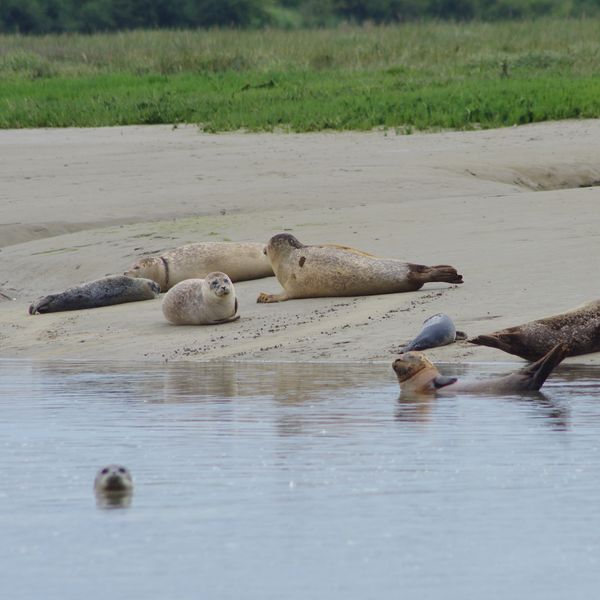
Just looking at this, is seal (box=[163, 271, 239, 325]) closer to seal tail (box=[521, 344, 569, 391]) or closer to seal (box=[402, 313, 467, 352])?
seal (box=[402, 313, 467, 352])

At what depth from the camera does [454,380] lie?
812 cm

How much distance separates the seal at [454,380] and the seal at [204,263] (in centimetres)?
402

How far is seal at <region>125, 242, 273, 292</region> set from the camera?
12.0 metres

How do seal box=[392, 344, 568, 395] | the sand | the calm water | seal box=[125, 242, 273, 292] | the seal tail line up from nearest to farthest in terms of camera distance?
the calm water
the seal tail
seal box=[392, 344, 568, 395]
the sand
seal box=[125, 242, 273, 292]

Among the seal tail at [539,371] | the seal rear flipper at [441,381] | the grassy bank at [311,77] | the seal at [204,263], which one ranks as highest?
the seal tail at [539,371]

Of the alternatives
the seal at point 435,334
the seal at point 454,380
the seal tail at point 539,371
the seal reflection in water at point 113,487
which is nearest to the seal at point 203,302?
the seal at point 435,334

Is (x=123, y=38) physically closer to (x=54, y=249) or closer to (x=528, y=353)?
(x=54, y=249)

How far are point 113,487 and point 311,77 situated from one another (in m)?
20.9

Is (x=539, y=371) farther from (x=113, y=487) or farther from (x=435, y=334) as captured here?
(x=113, y=487)

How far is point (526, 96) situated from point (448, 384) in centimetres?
1394

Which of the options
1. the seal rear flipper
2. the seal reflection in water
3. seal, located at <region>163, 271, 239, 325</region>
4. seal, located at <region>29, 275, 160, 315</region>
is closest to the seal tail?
the seal rear flipper

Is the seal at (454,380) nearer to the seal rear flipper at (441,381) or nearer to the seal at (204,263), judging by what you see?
the seal rear flipper at (441,381)

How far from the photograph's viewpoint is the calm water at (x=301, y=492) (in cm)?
481

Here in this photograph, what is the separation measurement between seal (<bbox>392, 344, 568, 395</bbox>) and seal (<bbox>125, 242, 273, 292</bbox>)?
4.02 meters
